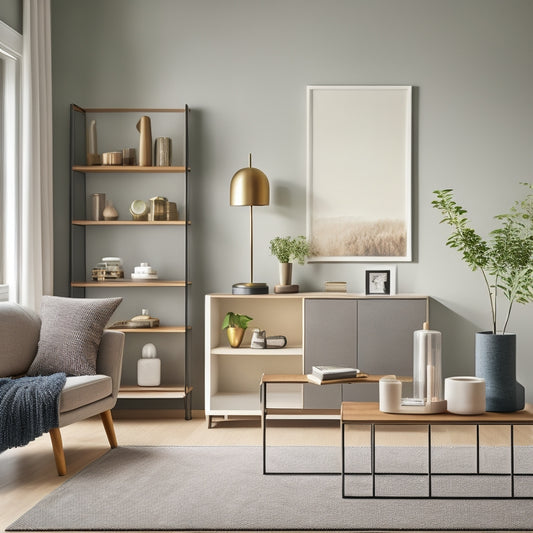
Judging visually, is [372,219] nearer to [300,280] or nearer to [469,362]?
[300,280]

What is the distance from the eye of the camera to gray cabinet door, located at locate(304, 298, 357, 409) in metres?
4.81

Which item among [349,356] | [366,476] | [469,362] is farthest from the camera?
[469,362]

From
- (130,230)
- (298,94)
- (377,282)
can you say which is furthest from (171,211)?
(377,282)

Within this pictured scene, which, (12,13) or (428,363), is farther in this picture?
(12,13)

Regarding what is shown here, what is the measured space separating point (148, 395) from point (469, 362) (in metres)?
2.23

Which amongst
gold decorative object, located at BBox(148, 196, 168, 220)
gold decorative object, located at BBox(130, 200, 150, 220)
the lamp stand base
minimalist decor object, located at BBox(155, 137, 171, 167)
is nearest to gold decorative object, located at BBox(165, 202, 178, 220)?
gold decorative object, located at BBox(148, 196, 168, 220)

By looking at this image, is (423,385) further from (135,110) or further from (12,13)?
(12,13)

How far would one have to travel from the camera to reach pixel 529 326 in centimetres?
515

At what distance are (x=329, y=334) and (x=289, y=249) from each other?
654 millimetres

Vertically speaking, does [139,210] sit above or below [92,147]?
below

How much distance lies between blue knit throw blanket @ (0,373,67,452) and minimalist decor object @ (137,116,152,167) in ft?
6.30

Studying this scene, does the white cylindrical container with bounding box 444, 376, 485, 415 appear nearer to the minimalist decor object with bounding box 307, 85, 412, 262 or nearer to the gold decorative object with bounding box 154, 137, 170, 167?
the minimalist decor object with bounding box 307, 85, 412, 262

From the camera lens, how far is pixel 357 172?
17.1 ft

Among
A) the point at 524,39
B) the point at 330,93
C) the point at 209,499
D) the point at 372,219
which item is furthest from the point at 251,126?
the point at 209,499
